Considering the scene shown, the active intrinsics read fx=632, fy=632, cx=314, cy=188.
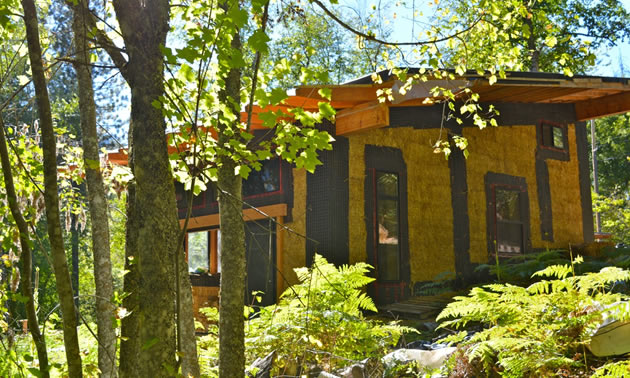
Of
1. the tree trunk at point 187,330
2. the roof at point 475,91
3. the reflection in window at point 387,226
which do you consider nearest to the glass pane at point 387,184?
the reflection in window at point 387,226

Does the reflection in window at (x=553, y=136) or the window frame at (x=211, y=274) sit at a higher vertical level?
the reflection in window at (x=553, y=136)

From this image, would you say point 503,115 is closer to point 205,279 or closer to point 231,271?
point 205,279

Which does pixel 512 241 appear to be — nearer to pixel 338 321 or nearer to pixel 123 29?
pixel 338 321

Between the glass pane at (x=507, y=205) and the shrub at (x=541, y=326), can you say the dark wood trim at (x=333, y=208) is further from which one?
the shrub at (x=541, y=326)

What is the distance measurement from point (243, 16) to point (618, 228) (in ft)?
98.2

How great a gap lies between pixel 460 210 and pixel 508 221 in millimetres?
1555

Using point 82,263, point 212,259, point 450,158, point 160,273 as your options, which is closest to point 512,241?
point 450,158

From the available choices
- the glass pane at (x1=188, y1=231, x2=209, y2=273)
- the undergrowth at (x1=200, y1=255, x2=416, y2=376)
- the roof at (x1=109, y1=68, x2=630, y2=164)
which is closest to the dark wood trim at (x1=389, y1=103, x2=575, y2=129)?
the roof at (x1=109, y1=68, x2=630, y2=164)

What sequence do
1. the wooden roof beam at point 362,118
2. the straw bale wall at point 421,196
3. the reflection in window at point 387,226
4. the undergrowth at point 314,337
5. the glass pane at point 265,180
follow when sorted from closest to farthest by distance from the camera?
the undergrowth at point 314,337, the wooden roof beam at point 362,118, the straw bale wall at point 421,196, the reflection in window at point 387,226, the glass pane at point 265,180

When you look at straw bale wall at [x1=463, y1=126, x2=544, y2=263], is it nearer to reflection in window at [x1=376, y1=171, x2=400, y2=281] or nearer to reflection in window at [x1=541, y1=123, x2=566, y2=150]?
reflection in window at [x1=541, y1=123, x2=566, y2=150]

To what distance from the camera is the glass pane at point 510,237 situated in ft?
46.1

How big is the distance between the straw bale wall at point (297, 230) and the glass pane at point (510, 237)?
4.76 m

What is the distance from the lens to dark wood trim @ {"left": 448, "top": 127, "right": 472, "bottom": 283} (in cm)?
1315

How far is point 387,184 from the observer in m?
12.3
